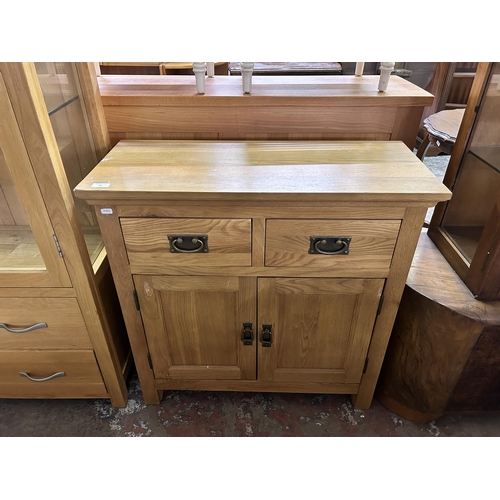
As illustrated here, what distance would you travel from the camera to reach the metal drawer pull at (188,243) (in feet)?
3.09

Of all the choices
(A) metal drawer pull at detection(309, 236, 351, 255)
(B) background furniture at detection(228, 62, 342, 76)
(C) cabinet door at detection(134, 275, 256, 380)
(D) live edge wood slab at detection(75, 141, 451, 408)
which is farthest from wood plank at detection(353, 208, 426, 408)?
(B) background furniture at detection(228, 62, 342, 76)

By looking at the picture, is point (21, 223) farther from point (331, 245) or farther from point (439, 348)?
point (439, 348)

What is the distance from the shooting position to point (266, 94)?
1.17 metres

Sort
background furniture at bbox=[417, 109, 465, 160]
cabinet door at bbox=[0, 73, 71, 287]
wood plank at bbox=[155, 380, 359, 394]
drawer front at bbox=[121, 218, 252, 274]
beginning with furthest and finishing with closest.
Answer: background furniture at bbox=[417, 109, 465, 160]
wood plank at bbox=[155, 380, 359, 394]
drawer front at bbox=[121, 218, 252, 274]
cabinet door at bbox=[0, 73, 71, 287]

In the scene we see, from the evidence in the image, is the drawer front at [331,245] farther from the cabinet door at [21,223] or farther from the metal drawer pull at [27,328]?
the metal drawer pull at [27,328]

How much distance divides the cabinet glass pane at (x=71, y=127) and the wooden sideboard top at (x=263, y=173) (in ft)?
0.38

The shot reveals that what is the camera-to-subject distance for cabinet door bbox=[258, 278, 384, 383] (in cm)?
103

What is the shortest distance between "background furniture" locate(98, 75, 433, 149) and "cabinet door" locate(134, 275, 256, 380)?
20.8 inches

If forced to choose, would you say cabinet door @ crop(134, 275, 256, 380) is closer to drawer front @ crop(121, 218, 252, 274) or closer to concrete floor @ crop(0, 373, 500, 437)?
drawer front @ crop(121, 218, 252, 274)

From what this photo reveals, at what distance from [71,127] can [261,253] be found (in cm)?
68

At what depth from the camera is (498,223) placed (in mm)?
958

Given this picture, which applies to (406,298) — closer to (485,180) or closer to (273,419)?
(485,180)

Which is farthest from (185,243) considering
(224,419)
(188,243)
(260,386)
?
(224,419)

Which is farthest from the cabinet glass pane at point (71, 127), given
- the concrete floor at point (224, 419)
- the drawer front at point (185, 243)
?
the concrete floor at point (224, 419)
